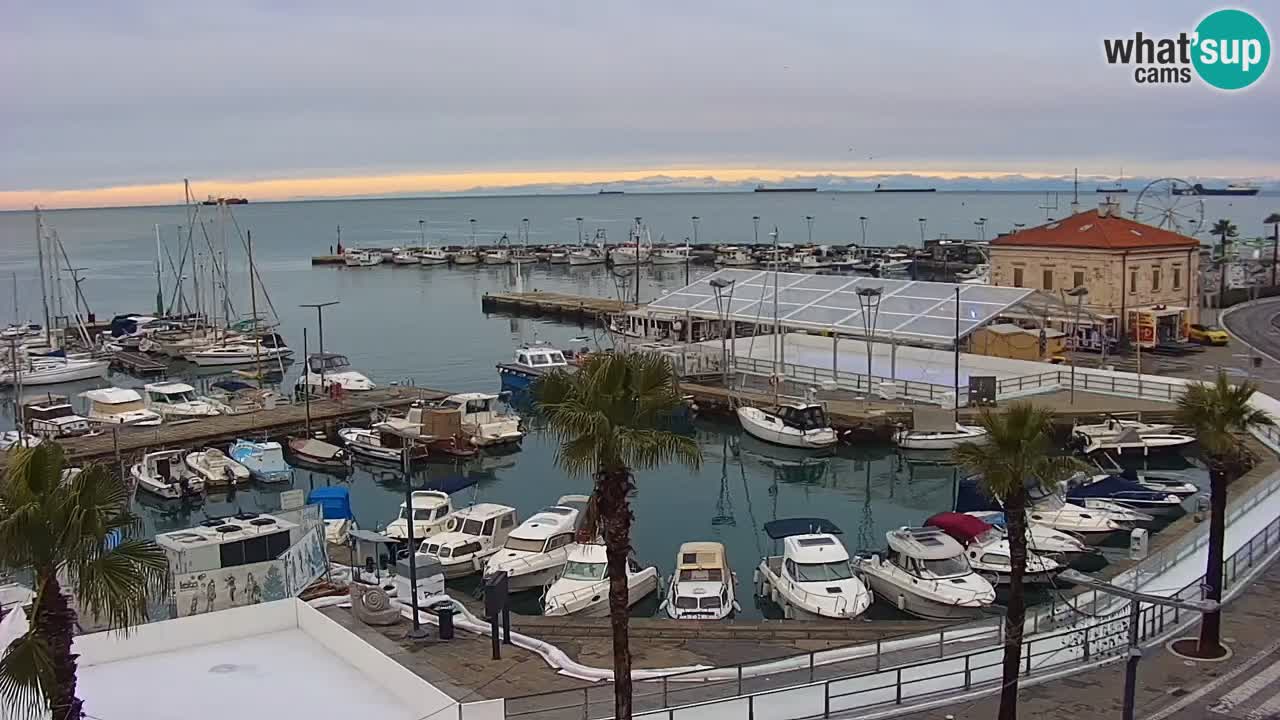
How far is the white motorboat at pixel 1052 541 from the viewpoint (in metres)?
30.5

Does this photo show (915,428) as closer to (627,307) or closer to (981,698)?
(981,698)

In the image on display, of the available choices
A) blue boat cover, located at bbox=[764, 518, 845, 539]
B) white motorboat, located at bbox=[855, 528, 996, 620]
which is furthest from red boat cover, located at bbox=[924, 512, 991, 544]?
blue boat cover, located at bbox=[764, 518, 845, 539]

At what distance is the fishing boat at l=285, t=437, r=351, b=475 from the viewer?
1874 inches

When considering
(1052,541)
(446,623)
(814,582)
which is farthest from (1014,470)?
(1052,541)

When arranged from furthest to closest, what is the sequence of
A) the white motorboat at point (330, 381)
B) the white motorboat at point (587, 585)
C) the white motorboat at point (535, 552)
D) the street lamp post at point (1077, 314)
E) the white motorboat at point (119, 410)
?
the white motorboat at point (330, 381), the street lamp post at point (1077, 314), the white motorboat at point (119, 410), the white motorboat at point (535, 552), the white motorboat at point (587, 585)

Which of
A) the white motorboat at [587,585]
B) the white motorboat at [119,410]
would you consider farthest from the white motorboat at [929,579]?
the white motorboat at [119,410]

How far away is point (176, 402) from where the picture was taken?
5609cm

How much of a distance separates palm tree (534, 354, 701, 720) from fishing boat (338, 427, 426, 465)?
34.7 m

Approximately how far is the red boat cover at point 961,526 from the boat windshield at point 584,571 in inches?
358

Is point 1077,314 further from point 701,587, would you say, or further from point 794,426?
point 701,587

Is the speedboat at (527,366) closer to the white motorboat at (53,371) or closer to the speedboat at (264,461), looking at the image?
the speedboat at (264,461)

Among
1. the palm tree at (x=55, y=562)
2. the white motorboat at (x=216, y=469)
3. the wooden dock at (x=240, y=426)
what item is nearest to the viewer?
the palm tree at (x=55, y=562)

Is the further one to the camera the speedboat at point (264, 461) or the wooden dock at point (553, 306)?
the wooden dock at point (553, 306)

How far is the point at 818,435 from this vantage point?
155ft
